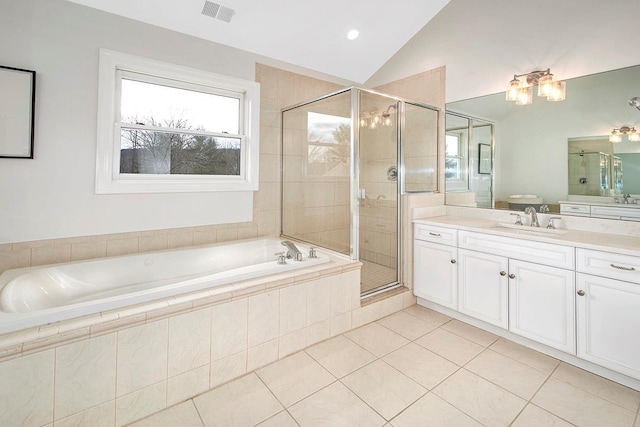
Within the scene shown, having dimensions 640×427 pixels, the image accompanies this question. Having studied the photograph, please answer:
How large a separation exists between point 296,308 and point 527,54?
2735mm

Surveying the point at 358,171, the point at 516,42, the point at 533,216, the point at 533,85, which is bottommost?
the point at 533,216

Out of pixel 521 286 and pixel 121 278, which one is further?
pixel 121 278

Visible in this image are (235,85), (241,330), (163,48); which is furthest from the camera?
(235,85)

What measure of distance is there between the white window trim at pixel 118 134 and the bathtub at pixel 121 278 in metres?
0.54

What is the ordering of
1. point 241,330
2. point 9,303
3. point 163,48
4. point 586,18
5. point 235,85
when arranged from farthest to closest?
point 235,85 < point 163,48 < point 586,18 < point 241,330 < point 9,303

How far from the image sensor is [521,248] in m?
2.12

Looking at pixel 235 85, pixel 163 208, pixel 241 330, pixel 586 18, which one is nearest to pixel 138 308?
pixel 241 330

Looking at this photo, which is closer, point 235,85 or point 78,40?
point 78,40

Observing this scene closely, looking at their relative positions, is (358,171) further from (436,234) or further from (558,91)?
(558,91)

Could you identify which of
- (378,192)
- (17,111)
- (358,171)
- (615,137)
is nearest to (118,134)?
(17,111)

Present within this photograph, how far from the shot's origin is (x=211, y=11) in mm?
2447

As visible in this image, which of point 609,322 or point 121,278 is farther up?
point 121,278

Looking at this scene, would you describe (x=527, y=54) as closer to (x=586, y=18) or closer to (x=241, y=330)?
(x=586, y=18)

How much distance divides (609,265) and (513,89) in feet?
5.10
